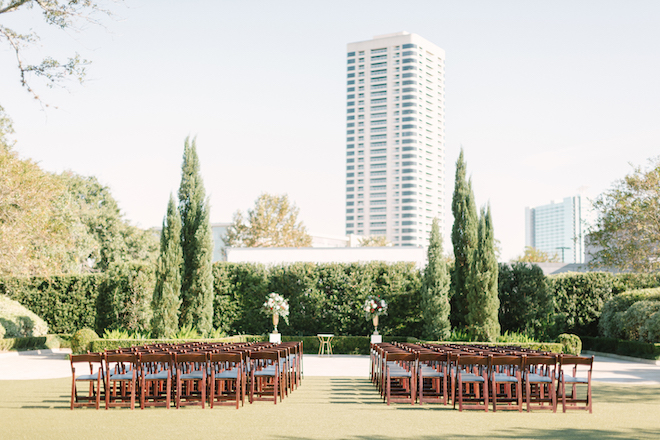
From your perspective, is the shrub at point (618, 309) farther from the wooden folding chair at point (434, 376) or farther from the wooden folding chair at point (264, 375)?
the wooden folding chair at point (264, 375)

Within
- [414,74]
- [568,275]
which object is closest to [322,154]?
[568,275]

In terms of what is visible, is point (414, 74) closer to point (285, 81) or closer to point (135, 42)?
point (285, 81)

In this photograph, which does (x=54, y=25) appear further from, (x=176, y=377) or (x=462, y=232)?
(x=462, y=232)

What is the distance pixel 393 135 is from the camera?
4877 inches

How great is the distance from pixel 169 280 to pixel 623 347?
45.9 feet

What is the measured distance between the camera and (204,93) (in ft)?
51.6

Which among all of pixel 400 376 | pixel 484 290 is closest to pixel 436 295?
pixel 484 290

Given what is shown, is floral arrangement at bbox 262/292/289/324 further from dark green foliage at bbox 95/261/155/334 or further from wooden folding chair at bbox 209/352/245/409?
wooden folding chair at bbox 209/352/245/409

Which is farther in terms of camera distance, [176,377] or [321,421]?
[176,377]

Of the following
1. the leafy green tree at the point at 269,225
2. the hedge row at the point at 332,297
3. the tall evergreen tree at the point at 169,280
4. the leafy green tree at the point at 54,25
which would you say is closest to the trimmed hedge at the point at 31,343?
the hedge row at the point at 332,297

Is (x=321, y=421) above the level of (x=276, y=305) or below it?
below

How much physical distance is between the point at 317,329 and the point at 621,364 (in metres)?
9.00

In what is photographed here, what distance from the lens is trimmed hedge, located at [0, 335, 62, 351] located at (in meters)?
18.4

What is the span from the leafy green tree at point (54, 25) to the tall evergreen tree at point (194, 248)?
954 centimetres
